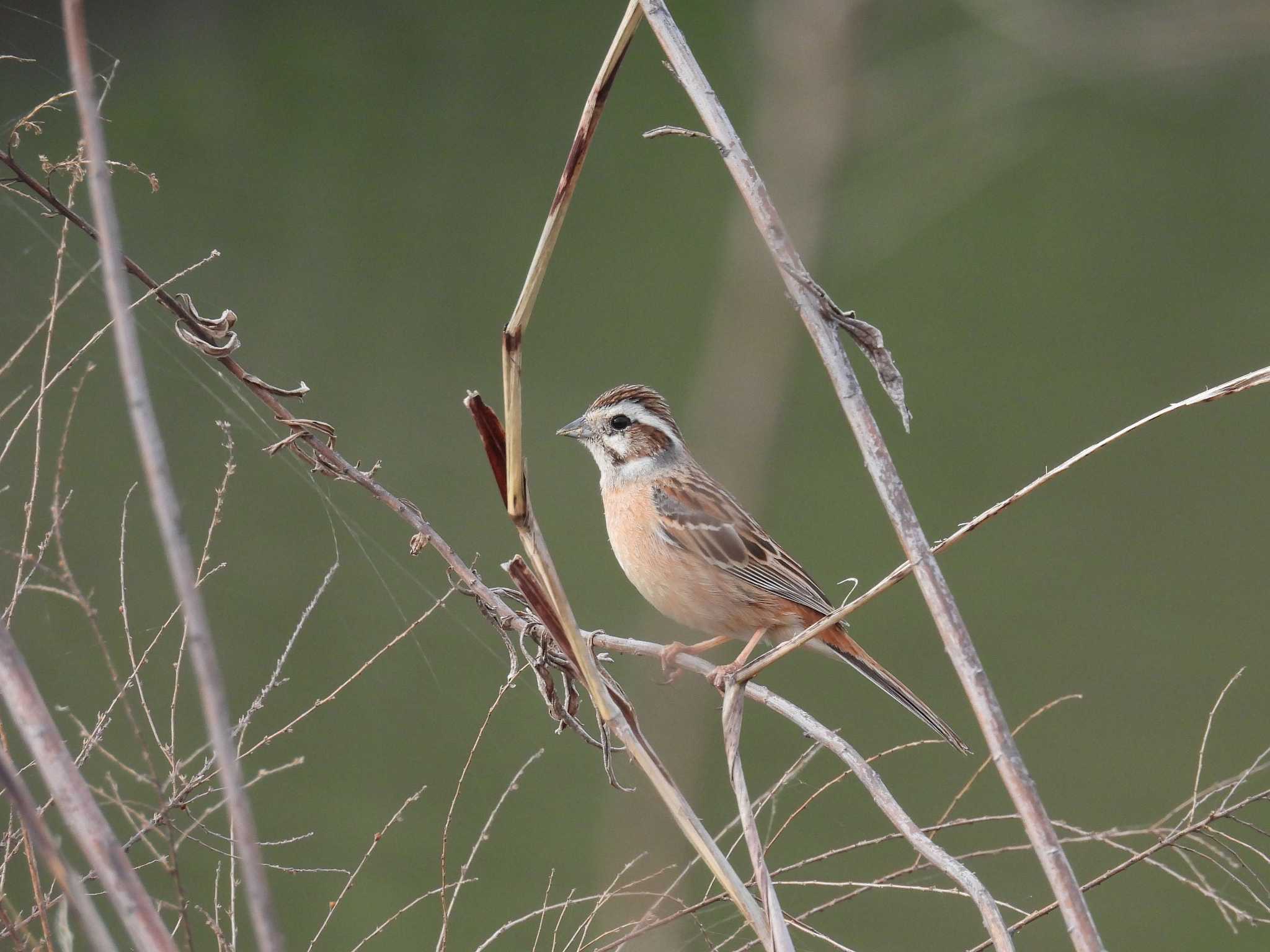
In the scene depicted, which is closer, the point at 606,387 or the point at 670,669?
the point at 670,669

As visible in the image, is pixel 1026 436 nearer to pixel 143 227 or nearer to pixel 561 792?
pixel 561 792

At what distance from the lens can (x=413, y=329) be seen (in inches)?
287

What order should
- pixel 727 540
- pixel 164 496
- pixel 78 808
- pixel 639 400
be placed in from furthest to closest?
1. pixel 639 400
2. pixel 727 540
3. pixel 78 808
4. pixel 164 496

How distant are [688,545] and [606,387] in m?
3.22

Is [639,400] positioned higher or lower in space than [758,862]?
higher

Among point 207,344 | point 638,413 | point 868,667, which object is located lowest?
point 868,667

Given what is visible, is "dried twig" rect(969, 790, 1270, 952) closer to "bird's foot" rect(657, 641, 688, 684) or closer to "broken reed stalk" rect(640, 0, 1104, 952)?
"broken reed stalk" rect(640, 0, 1104, 952)

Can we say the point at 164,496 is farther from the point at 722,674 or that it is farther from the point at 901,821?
the point at 722,674

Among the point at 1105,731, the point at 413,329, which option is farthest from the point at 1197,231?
the point at 413,329

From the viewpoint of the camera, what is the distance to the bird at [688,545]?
3.57 meters

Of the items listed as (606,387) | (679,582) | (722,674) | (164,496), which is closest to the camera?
(164,496)

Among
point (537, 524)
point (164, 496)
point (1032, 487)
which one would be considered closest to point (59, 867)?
point (164, 496)

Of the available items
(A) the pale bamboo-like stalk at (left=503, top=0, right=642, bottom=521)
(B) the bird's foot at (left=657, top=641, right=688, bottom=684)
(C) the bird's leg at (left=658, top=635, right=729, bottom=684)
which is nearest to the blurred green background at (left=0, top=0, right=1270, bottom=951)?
(C) the bird's leg at (left=658, top=635, right=729, bottom=684)

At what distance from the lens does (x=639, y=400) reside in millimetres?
3791
